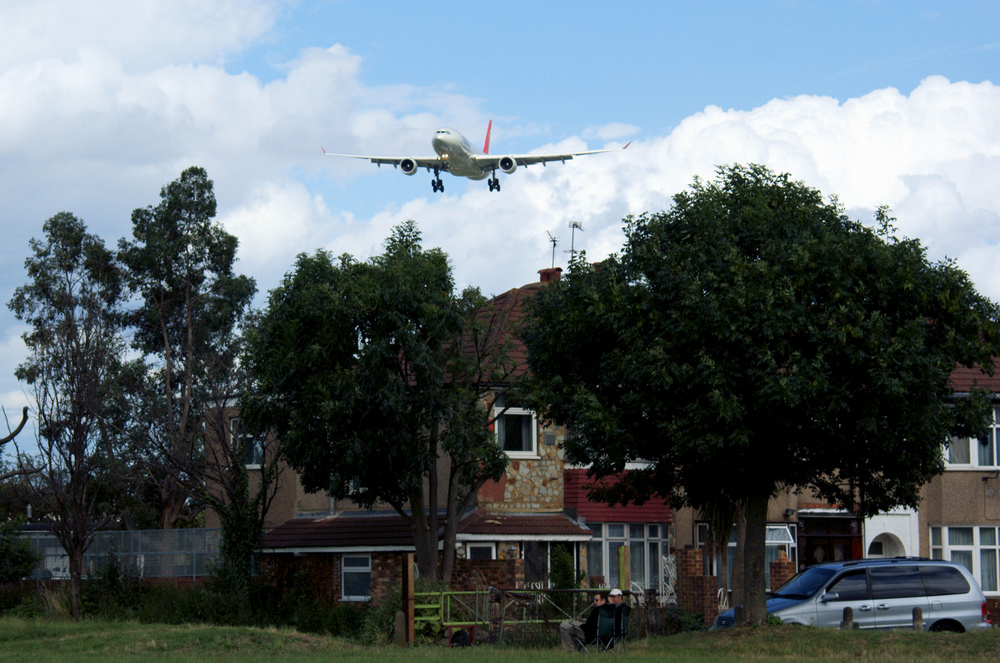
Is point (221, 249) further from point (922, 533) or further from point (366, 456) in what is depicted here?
point (922, 533)

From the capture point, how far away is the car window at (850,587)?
20.2m

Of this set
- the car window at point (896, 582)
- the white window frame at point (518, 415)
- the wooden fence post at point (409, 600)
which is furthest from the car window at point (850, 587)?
the white window frame at point (518, 415)

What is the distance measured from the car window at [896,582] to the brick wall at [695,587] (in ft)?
17.9

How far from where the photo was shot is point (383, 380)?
2453 cm

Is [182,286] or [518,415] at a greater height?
[182,286]

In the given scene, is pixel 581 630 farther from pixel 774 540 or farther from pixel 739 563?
pixel 774 540

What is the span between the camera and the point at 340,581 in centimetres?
2909

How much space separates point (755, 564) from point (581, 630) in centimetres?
324

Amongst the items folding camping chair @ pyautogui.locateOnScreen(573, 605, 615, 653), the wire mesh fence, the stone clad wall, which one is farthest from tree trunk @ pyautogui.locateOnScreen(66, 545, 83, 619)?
folding camping chair @ pyautogui.locateOnScreen(573, 605, 615, 653)

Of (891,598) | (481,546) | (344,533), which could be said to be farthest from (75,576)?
(891,598)

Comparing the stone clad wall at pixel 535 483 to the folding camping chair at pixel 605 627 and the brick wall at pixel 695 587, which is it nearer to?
the brick wall at pixel 695 587

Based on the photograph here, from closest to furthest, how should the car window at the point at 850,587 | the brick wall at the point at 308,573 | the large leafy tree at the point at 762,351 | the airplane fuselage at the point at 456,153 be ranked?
the large leafy tree at the point at 762,351 < the car window at the point at 850,587 < the brick wall at the point at 308,573 < the airplane fuselage at the point at 456,153

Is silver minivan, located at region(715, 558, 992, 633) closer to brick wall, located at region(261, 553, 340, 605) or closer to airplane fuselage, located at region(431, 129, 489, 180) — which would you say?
brick wall, located at region(261, 553, 340, 605)

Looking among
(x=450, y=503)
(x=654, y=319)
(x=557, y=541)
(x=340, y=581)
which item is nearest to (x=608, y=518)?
(x=557, y=541)
